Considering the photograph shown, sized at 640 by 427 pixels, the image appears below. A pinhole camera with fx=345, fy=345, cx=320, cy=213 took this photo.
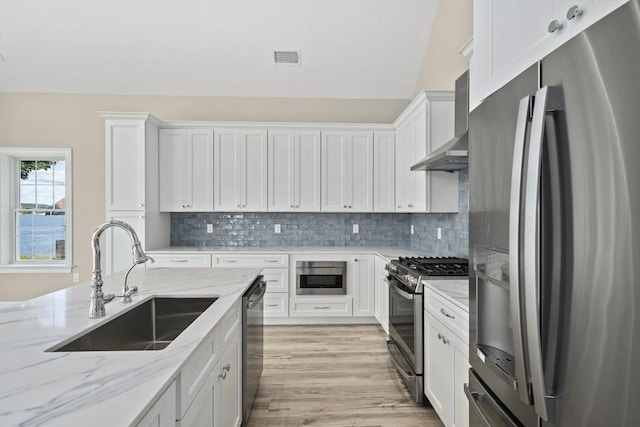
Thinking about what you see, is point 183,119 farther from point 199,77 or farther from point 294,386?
point 294,386

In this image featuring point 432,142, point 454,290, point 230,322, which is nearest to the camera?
point 230,322

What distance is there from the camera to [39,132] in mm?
4699

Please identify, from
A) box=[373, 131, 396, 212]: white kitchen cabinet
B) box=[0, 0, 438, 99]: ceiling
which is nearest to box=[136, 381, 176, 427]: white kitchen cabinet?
box=[373, 131, 396, 212]: white kitchen cabinet

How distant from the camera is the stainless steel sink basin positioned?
1.53m

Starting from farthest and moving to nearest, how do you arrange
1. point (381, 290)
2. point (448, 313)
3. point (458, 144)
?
point (381, 290), point (458, 144), point (448, 313)

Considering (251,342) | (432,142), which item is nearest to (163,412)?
(251,342)

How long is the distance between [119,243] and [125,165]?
921 millimetres

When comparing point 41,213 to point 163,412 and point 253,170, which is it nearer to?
point 253,170

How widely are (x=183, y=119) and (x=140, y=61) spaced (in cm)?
85

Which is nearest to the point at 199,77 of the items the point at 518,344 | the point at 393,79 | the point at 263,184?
the point at 263,184

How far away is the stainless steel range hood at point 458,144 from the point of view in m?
2.46

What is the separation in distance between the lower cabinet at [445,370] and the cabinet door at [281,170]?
2.57 meters

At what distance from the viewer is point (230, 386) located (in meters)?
1.80

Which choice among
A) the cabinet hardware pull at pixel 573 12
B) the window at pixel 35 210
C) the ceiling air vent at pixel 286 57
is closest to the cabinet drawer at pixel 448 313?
the cabinet hardware pull at pixel 573 12
